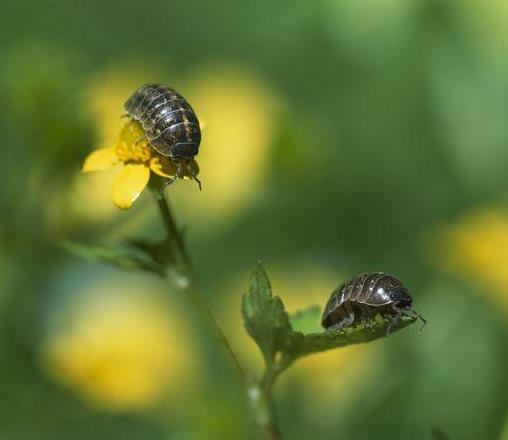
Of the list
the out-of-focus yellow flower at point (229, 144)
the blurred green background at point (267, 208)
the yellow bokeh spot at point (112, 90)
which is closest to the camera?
the blurred green background at point (267, 208)

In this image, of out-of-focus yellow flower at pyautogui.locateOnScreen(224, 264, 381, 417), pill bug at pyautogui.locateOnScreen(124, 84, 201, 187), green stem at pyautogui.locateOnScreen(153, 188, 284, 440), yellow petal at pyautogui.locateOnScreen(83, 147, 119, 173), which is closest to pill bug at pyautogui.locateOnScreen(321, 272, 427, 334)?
green stem at pyautogui.locateOnScreen(153, 188, 284, 440)

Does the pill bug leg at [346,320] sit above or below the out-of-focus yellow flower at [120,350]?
above

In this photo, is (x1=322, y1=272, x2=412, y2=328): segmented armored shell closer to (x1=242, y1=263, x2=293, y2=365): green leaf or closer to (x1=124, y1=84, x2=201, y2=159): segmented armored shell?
(x1=242, y1=263, x2=293, y2=365): green leaf

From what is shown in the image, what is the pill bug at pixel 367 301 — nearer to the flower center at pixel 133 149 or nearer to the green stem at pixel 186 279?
the green stem at pixel 186 279

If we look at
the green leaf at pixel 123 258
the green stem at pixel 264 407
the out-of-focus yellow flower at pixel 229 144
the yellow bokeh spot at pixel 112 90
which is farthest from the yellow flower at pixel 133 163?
the out-of-focus yellow flower at pixel 229 144

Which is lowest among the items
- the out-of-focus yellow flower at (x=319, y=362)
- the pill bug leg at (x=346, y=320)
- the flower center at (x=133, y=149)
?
the out-of-focus yellow flower at (x=319, y=362)
